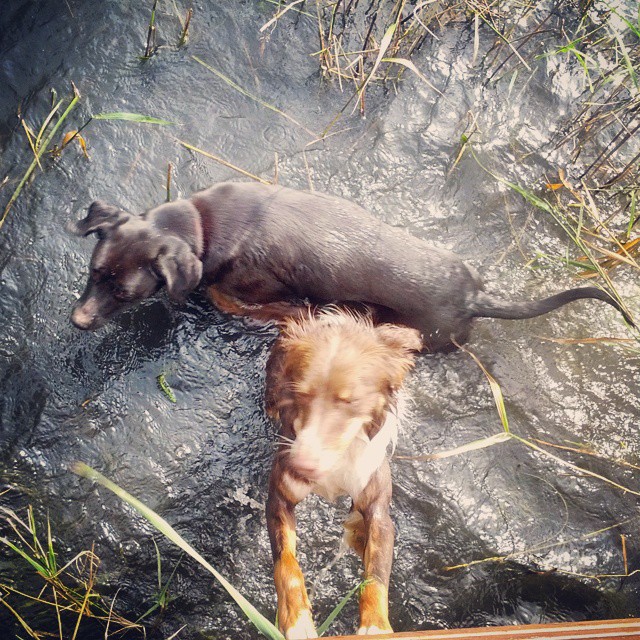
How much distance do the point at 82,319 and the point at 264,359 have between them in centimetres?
116

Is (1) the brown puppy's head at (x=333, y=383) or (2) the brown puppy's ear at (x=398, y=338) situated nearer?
(1) the brown puppy's head at (x=333, y=383)

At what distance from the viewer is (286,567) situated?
3105mm

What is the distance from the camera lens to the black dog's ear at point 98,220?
12.8 feet

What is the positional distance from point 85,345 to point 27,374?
0.38m

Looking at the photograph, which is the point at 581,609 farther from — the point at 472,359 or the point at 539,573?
the point at 472,359

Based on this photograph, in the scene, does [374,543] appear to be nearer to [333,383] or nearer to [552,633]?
[333,383]

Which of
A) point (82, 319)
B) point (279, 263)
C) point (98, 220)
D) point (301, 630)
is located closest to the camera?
point (301, 630)

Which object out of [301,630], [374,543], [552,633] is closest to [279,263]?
[374,543]

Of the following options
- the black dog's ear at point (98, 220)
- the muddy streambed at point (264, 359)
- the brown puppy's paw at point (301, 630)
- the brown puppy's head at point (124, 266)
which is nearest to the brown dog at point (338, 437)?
the brown puppy's paw at point (301, 630)

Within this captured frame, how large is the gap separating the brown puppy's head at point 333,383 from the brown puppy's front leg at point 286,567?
12.9 inches

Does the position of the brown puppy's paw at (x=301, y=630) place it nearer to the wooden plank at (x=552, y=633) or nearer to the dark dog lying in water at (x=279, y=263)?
the wooden plank at (x=552, y=633)

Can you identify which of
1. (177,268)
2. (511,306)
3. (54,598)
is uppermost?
(511,306)

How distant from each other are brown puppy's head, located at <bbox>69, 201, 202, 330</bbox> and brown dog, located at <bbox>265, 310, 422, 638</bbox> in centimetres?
88

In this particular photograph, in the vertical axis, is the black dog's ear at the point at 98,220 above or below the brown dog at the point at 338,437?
below
